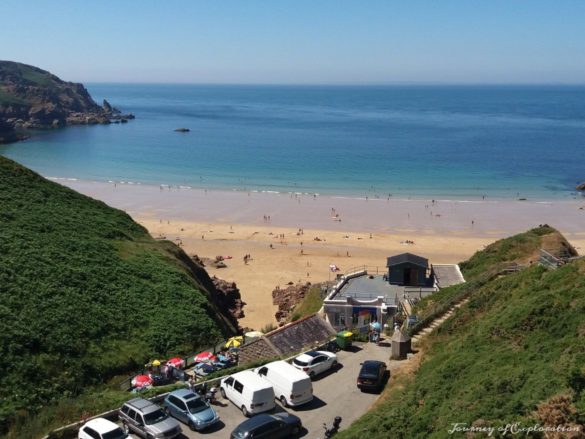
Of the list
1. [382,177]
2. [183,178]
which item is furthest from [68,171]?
[382,177]

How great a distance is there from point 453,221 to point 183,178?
40239mm

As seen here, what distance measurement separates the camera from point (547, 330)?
14438 mm

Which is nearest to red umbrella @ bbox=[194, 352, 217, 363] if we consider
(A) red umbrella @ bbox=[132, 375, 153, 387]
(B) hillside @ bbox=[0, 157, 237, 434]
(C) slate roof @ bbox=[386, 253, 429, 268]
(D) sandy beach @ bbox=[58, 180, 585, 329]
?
(A) red umbrella @ bbox=[132, 375, 153, 387]

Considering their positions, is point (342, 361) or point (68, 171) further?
point (68, 171)

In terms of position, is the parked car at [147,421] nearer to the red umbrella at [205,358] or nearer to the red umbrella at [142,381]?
the red umbrella at [142,381]

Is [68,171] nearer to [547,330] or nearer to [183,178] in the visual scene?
[183,178]

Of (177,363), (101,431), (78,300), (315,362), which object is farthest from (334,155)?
(101,431)

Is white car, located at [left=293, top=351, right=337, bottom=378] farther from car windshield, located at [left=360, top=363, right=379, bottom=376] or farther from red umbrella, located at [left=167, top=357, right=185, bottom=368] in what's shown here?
red umbrella, located at [left=167, top=357, right=185, bottom=368]

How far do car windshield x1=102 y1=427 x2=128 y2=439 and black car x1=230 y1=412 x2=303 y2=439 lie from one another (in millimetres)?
2601

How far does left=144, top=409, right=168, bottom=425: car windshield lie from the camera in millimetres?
14180

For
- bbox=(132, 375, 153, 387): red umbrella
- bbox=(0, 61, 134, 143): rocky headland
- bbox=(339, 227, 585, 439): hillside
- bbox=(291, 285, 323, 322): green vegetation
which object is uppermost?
bbox=(0, 61, 134, 143): rocky headland

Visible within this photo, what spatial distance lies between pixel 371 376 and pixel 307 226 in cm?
4220

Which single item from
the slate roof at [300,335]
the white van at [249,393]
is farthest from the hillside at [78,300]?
the white van at [249,393]

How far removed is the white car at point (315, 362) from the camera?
17.7m
